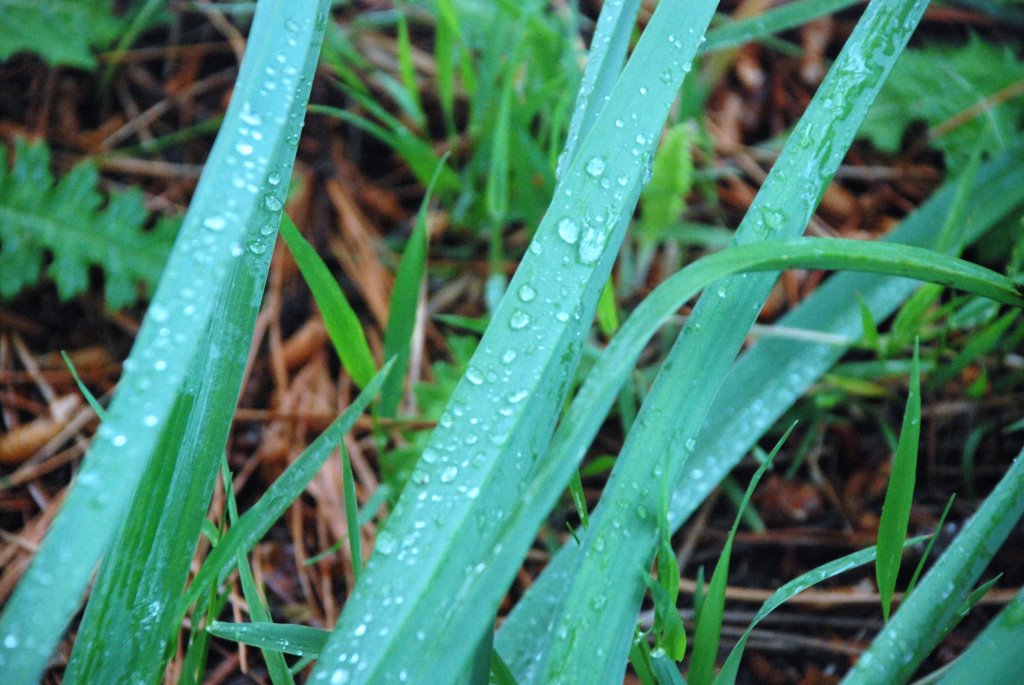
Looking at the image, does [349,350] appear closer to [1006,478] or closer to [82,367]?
[82,367]

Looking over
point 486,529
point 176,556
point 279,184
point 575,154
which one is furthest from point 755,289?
point 176,556

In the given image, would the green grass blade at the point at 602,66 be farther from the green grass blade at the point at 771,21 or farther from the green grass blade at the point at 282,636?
the green grass blade at the point at 282,636

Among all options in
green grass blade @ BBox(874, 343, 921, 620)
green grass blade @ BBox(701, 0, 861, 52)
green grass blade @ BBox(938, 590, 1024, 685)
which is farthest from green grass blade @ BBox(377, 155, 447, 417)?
green grass blade @ BBox(938, 590, 1024, 685)

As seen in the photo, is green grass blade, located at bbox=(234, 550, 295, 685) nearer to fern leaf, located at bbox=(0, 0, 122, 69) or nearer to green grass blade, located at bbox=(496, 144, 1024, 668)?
green grass blade, located at bbox=(496, 144, 1024, 668)

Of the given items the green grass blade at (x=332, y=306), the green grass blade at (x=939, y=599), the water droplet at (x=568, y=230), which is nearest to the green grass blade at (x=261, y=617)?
the green grass blade at (x=332, y=306)

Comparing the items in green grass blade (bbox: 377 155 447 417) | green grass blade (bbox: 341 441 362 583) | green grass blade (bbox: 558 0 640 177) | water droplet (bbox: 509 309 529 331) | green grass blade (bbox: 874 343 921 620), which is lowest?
green grass blade (bbox: 341 441 362 583)

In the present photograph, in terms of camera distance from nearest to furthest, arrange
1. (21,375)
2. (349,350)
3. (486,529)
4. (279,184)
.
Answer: (486,529)
(279,184)
(349,350)
(21,375)

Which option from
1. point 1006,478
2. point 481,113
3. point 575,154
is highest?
point 481,113
